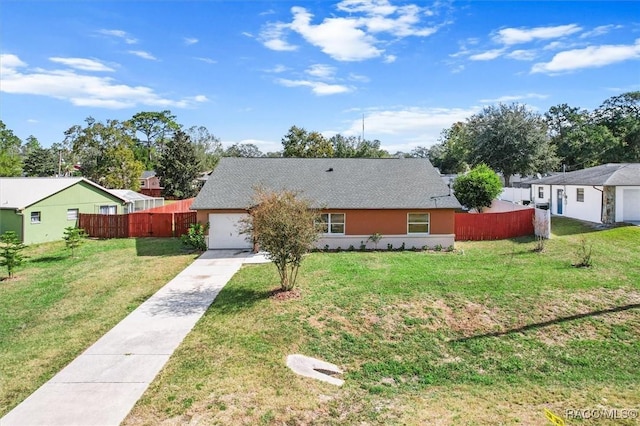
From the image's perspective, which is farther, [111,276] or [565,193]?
[565,193]

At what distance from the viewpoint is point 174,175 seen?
168 ft

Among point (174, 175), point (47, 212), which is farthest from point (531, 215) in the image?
point (174, 175)

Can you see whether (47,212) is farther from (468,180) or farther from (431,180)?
(468,180)

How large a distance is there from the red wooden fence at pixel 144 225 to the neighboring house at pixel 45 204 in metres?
1.98

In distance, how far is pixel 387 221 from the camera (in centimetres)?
2133

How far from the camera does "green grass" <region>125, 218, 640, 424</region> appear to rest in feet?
24.0

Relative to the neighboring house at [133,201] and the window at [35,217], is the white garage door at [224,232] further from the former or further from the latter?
the neighboring house at [133,201]

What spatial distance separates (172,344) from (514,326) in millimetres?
A: 9116

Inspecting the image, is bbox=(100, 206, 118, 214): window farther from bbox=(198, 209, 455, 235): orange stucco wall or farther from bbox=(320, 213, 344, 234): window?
bbox=(320, 213, 344, 234): window

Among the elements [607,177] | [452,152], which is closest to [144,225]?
[607,177]

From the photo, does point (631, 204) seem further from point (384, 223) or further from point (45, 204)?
point (45, 204)

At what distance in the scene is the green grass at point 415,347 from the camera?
24.0 ft

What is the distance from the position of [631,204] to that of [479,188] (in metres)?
8.97

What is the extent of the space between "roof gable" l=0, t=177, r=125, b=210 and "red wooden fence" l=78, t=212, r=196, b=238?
2.93 m
